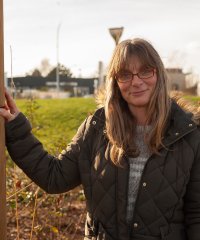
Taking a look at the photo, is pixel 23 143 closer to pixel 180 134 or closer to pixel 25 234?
pixel 180 134

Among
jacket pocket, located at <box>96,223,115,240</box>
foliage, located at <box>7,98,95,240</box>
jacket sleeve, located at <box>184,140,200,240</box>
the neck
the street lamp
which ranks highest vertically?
the street lamp

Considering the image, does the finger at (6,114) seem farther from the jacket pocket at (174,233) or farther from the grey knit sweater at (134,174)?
the jacket pocket at (174,233)

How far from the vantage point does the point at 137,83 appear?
2.53m

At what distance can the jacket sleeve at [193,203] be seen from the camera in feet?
8.29

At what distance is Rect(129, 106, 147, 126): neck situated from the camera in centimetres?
264

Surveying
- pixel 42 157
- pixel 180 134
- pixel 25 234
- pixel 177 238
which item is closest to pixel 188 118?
pixel 180 134

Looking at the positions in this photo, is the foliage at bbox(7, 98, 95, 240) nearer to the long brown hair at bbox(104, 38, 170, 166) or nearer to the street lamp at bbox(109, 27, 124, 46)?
the long brown hair at bbox(104, 38, 170, 166)

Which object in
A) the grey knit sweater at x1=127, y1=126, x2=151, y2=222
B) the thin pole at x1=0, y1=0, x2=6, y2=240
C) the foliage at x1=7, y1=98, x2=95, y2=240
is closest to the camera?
the thin pole at x1=0, y1=0, x2=6, y2=240

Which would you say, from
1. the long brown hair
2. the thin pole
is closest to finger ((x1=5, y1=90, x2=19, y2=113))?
the thin pole

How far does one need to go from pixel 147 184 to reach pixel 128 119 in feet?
1.18

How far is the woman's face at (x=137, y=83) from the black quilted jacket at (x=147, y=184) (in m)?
0.18

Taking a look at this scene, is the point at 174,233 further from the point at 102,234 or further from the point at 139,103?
the point at 139,103

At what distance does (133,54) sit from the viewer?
2.55m

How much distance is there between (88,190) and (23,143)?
1.32 ft
